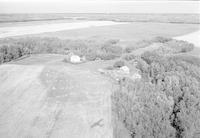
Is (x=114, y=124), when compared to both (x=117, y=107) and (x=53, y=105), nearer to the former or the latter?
(x=117, y=107)

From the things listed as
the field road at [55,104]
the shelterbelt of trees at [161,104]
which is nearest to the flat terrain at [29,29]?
the field road at [55,104]

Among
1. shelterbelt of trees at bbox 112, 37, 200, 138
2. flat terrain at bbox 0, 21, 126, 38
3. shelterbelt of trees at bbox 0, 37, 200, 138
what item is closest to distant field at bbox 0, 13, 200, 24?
flat terrain at bbox 0, 21, 126, 38

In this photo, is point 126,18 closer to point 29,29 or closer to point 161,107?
point 29,29

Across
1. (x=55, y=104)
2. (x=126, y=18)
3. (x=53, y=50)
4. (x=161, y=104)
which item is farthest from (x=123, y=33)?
(x=126, y=18)

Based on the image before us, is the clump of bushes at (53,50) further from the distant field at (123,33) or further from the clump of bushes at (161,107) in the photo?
the distant field at (123,33)

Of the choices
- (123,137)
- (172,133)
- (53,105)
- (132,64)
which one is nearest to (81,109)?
(53,105)
